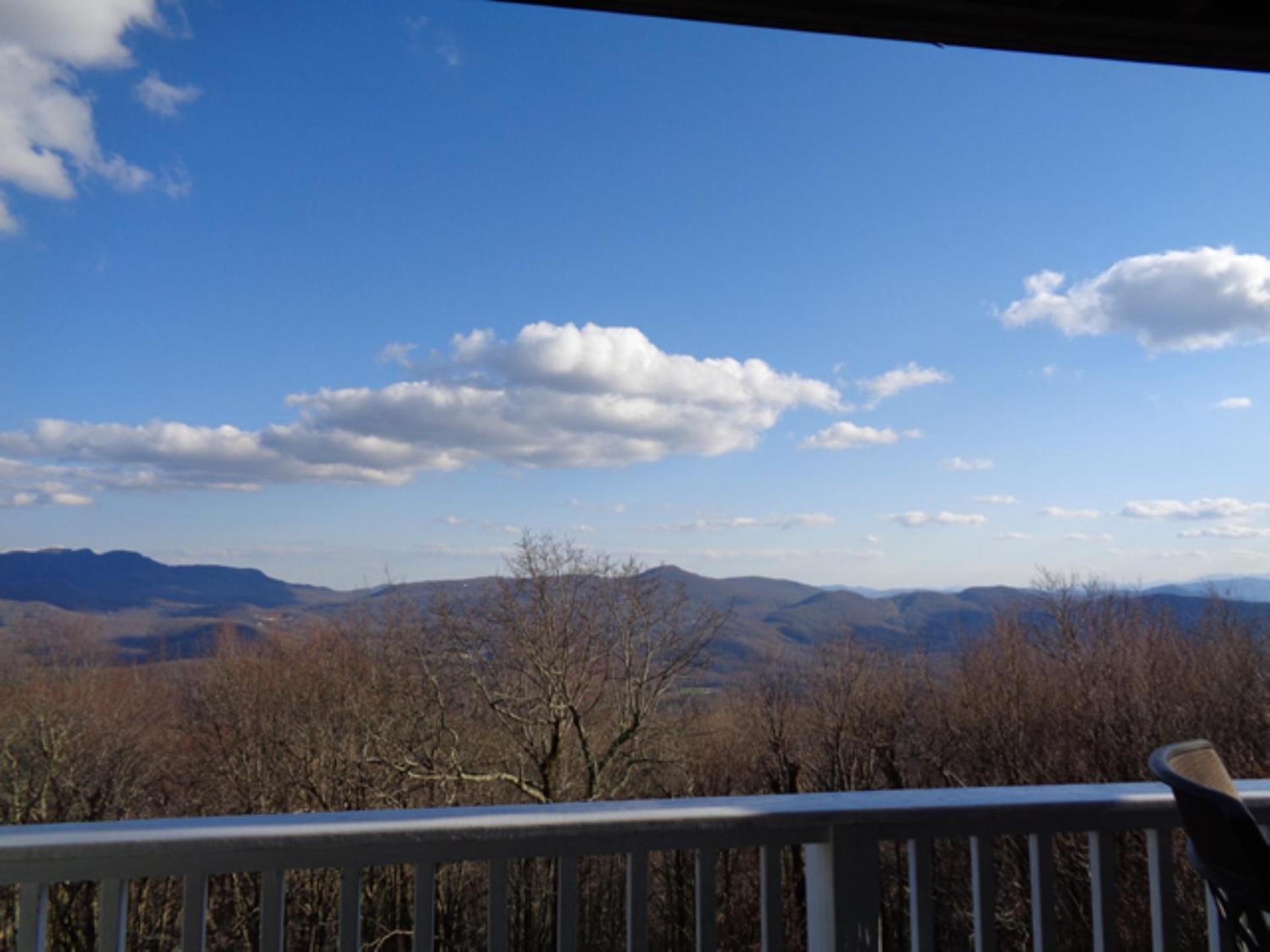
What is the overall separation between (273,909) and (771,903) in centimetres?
77

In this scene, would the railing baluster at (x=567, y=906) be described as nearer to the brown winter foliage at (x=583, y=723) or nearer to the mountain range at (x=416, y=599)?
the brown winter foliage at (x=583, y=723)

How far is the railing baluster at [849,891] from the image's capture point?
1.31 meters

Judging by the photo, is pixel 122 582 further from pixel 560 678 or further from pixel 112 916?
pixel 112 916

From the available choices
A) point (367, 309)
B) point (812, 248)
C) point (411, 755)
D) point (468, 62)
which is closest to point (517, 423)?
point (367, 309)

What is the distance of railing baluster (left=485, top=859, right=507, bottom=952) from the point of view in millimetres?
1268

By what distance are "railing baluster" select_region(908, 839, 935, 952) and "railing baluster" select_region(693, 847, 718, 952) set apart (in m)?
0.32

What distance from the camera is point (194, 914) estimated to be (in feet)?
3.96

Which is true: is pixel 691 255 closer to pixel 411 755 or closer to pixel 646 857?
pixel 411 755

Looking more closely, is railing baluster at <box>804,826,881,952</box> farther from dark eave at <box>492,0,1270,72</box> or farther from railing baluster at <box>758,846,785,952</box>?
dark eave at <box>492,0,1270,72</box>

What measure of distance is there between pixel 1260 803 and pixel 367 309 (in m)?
31.5

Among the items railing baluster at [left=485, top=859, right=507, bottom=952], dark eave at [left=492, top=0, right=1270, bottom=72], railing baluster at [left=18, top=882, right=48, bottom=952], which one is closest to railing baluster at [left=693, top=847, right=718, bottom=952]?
railing baluster at [left=485, top=859, right=507, bottom=952]

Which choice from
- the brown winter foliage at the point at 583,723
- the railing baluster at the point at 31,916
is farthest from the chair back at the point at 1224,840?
the brown winter foliage at the point at 583,723

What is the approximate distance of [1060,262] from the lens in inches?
1257

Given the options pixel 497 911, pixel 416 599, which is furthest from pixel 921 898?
pixel 416 599
